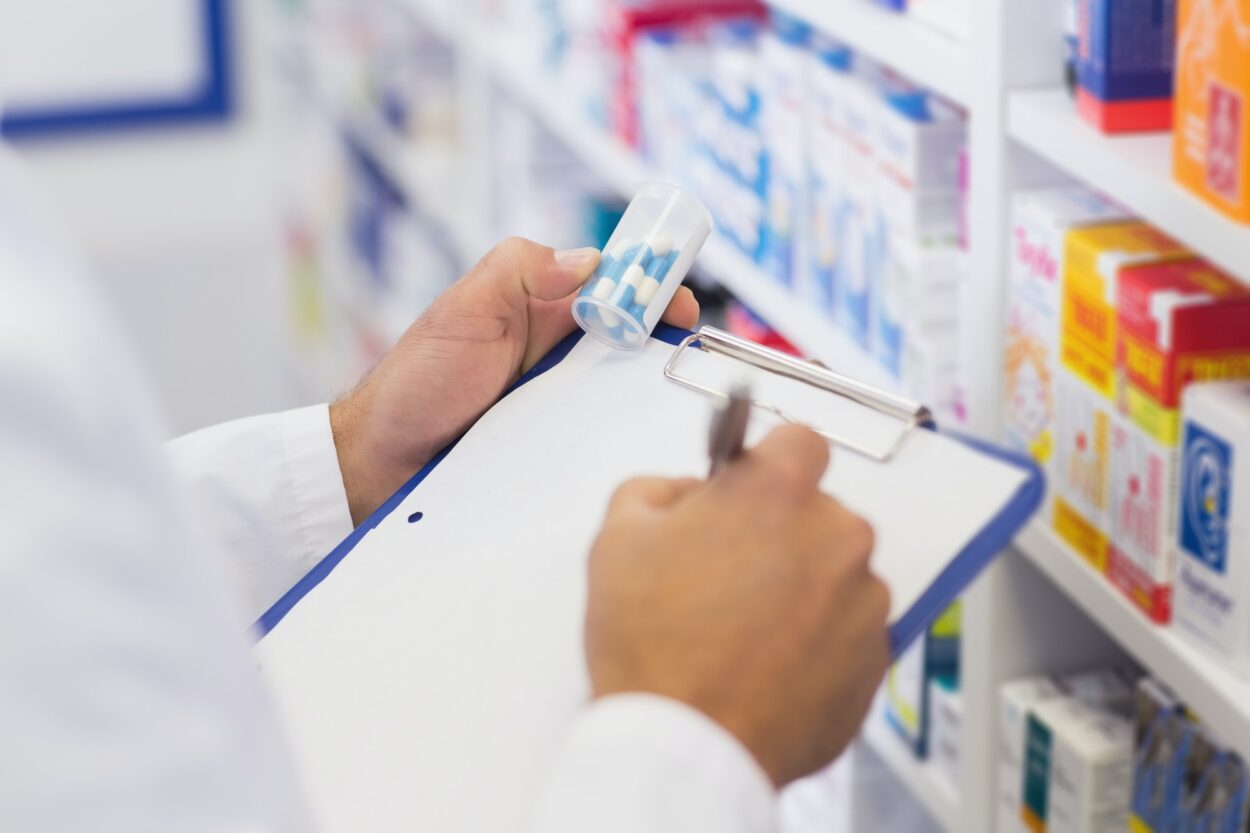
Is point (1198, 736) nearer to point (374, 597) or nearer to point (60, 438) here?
point (374, 597)

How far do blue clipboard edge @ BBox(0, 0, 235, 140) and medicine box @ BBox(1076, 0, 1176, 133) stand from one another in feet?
11.3

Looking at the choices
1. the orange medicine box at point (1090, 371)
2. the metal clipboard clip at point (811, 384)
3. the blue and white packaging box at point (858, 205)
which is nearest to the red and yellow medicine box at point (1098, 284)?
the orange medicine box at point (1090, 371)

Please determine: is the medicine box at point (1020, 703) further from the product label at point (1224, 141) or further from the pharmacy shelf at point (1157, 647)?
the product label at point (1224, 141)

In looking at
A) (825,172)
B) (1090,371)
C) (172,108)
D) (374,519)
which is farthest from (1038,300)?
(172,108)

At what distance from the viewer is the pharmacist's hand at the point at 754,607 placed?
29.9 inches

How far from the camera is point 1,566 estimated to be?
518 millimetres

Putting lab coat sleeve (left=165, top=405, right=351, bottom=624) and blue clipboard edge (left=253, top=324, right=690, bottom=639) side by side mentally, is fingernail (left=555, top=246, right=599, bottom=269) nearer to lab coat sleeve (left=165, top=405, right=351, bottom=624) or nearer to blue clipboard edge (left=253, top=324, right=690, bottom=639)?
blue clipboard edge (left=253, top=324, right=690, bottom=639)

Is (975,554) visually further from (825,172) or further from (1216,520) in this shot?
(825,172)

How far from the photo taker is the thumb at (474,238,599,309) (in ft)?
3.73

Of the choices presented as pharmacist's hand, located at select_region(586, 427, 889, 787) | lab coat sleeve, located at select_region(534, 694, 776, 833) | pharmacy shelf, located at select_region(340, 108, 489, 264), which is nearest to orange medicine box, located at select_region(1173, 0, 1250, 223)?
pharmacist's hand, located at select_region(586, 427, 889, 787)

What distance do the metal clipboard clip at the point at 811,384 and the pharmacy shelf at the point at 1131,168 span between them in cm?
19

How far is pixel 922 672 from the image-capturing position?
4.97 feet

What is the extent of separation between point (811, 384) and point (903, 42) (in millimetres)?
435

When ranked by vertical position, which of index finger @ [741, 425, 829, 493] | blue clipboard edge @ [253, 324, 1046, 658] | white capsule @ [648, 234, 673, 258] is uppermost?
white capsule @ [648, 234, 673, 258]
